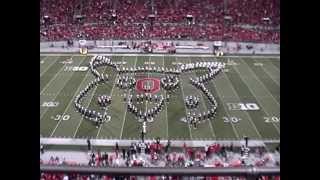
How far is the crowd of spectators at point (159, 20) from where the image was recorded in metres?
28.1

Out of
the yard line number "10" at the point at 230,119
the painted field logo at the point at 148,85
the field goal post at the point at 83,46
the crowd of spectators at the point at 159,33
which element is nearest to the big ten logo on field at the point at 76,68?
the field goal post at the point at 83,46

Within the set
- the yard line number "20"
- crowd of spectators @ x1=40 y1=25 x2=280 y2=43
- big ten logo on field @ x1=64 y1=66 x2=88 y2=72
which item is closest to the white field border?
the yard line number "20"

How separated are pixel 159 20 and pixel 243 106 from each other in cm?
1653

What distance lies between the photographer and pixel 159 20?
104ft

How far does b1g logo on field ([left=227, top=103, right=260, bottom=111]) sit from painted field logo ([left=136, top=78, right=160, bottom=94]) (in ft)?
10.4

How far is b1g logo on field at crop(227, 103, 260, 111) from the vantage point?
1615 centimetres

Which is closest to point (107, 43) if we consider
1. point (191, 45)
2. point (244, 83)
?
point (191, 45)

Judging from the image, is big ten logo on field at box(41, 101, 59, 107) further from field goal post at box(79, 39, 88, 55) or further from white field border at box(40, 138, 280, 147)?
field goal post at box(79, 39, 88, 55)

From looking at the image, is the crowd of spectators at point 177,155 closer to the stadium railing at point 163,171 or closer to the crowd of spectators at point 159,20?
the stadium railing at point 163,171

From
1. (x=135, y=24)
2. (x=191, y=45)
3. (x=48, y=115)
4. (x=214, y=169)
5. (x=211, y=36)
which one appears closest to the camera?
(x=214, y=169)

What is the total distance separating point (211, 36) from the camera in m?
28.0

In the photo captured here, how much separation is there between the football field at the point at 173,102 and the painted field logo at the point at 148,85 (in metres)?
0.36
